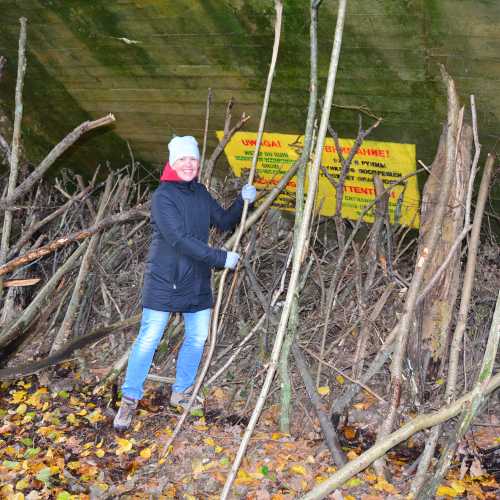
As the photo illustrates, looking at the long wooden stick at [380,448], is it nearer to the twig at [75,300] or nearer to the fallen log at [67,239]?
the fallen log at [67,239]

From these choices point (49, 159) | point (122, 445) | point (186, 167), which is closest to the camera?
point (186, 167)

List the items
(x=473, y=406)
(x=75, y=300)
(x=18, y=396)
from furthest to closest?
(x=75, y=300) < (x=18, y=396) < (x=473, y=406)

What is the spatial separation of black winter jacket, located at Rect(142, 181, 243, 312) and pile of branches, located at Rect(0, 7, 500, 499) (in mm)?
236

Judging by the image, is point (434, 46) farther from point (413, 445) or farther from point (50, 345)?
point (50, 345)

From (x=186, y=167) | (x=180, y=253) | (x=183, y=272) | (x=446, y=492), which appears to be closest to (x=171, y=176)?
(x=186, y=167)

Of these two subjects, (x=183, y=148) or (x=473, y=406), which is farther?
(x=183, y=148)

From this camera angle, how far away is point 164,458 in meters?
3.64

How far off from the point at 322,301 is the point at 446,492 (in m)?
1.48

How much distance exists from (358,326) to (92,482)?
74.6 inches

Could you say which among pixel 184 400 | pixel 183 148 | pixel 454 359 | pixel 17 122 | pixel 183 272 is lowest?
pixel 184 400

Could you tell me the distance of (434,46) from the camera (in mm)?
3471

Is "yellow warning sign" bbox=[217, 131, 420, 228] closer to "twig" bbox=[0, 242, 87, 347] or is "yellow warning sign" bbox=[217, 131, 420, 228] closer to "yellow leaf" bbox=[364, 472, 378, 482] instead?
"twig" bbox=[0, 242, 87, 347]

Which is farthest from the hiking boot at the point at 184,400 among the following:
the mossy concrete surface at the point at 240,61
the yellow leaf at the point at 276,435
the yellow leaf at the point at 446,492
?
the mossy concrete surface at the point at 240,61

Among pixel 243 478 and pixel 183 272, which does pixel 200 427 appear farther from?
pixel 183 272
